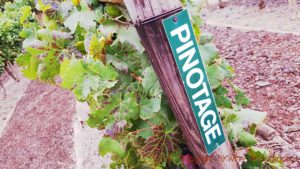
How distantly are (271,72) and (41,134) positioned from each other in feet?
12.8

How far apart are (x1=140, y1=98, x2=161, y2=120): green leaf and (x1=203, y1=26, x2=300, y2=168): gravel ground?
6.53 ft

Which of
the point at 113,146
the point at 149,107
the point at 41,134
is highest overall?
the point at 149,107

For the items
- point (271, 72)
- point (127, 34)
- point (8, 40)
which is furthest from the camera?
point (8, 40)

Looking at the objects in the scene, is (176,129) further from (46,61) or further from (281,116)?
(281,116)

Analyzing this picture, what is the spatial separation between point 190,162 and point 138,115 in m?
0.29

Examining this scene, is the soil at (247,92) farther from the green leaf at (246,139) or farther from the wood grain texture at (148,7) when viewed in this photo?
the wood grain texture at (148,7)

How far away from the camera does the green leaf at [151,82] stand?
1354 millimetres

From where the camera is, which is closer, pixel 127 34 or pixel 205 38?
pixel 127 34

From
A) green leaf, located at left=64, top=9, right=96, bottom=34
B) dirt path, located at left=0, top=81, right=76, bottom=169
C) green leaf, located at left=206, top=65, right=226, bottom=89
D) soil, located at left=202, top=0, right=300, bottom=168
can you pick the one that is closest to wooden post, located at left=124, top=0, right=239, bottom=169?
green leaf, located at left=206, top=65, right=226, bottom=89

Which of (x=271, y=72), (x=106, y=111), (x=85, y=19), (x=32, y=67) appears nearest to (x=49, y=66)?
(x=32, y=67)

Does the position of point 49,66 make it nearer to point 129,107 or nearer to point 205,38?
point 129,107

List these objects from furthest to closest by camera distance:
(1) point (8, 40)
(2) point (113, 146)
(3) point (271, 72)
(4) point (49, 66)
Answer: (1) point (8, 40) < (3) point (271, 72) < (4) point (49, 66) < (2) point (113, 146)

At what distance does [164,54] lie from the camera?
116 centimetres

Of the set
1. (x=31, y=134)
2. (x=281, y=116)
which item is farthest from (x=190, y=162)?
(x=31, y=134)
